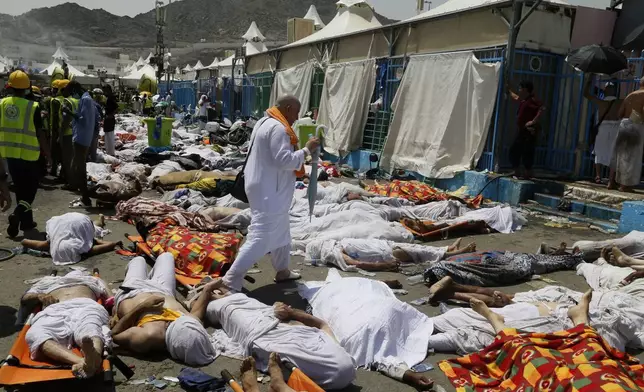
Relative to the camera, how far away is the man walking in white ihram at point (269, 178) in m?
4.09

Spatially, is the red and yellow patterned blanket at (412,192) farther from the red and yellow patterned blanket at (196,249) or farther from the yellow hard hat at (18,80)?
the yellow hard hat at (18,80)

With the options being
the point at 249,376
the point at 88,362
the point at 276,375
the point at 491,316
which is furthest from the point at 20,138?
the point at 491,316

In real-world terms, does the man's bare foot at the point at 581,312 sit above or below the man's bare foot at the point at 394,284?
above

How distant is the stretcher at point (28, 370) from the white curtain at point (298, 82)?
12.5 metres

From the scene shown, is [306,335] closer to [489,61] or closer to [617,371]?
[617,371]

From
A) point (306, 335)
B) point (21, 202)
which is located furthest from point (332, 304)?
point (21, 202)

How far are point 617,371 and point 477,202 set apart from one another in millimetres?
5711

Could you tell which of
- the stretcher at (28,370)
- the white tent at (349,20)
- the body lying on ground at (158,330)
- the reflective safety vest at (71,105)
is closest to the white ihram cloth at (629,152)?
the body lying on ground at (158,330)

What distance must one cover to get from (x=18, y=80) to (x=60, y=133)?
343cm

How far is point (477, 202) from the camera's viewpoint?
8.12 meters

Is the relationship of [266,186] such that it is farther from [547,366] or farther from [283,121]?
[547,366]

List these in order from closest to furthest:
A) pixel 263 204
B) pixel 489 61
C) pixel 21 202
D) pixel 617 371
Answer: pixel 617 371, pixel 263 204, pixel 21 202, pixel 489 61

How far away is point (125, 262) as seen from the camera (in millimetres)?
5219

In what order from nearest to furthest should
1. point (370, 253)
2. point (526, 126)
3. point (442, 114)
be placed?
point (370, 253)
point (526, 126)
point (442, 114)
